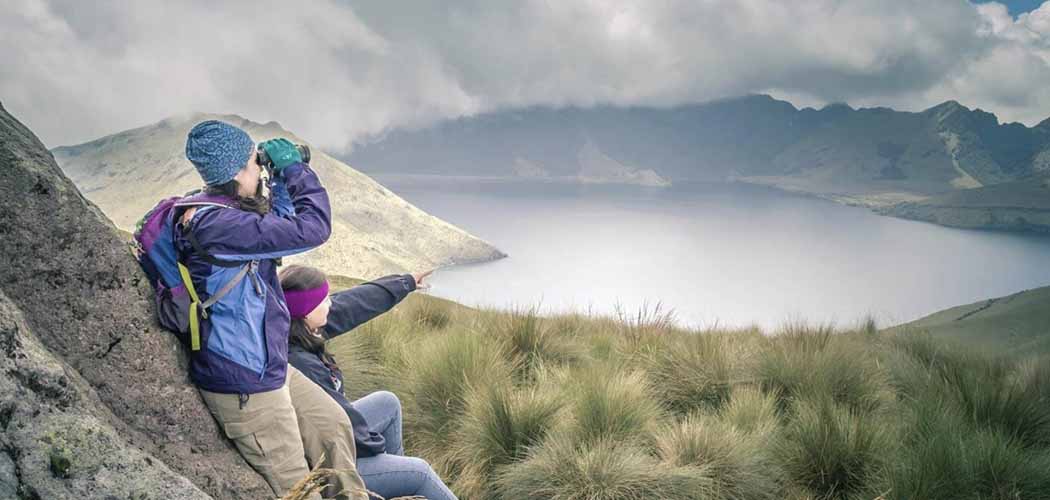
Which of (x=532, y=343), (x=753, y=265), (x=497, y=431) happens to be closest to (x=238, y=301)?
(x=497, y=431)

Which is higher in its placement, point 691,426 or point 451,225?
point 451,225

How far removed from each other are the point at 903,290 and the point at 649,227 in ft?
266

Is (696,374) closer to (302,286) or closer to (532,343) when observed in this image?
(532,343)

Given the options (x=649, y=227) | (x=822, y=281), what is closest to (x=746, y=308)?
(x=822, y=281)

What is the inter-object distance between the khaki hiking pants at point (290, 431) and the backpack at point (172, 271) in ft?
1.13

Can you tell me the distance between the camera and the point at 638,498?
4.04 meters

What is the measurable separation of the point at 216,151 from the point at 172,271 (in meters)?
0.56

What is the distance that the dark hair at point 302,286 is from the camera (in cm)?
360

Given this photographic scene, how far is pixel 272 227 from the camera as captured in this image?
2.62 meters

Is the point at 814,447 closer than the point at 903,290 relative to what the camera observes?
Yes

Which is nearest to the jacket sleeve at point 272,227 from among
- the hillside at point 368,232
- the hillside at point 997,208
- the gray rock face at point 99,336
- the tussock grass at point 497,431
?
the gray rock face at point 99,336

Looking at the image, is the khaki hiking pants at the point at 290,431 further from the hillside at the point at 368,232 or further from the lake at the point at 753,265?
the hillside at the point at 368,232

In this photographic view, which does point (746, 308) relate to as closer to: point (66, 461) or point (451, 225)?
point (66, 461)

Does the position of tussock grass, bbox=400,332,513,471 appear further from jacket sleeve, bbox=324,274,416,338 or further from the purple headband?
the purple headband
